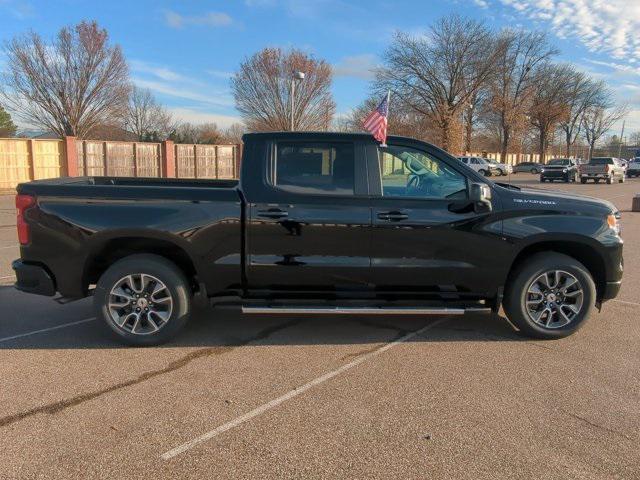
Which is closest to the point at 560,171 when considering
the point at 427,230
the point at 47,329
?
the point at 427,230

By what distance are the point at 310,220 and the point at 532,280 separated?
6.96 feet

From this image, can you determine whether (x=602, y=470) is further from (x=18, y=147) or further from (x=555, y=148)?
(x=555, y=148)

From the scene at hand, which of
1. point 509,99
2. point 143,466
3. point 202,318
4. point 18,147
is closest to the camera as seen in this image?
point 143,466

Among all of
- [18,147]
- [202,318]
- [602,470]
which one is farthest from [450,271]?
[18,147]

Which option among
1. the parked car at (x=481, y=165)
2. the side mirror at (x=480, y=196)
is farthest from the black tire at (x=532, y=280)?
the parked car at (x=481, y=165)

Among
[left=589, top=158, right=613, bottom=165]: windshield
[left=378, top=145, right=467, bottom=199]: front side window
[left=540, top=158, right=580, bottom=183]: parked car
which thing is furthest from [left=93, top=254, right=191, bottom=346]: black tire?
[left=540, top=158, right=580, bottom=183]: parked car

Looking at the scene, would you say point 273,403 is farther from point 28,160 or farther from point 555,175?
point 555,175

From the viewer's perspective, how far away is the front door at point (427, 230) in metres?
4.67

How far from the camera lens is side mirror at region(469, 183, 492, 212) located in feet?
15.0

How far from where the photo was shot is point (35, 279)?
4.67 metres

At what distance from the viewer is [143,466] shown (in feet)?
9.52

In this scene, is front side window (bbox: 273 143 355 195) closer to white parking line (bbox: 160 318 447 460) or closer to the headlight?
white parking line (bbox: 160 318 447 460)

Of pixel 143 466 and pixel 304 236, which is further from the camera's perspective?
pixel 304 236

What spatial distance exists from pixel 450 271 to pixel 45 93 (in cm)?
4106
